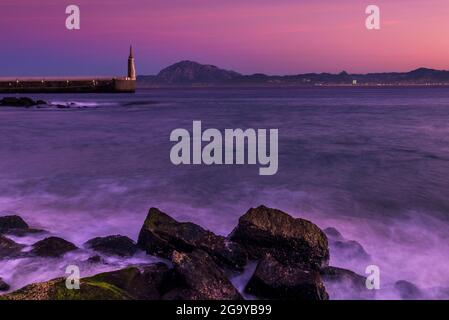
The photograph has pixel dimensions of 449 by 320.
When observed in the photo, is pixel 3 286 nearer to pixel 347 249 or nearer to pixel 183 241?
pixel 183 241

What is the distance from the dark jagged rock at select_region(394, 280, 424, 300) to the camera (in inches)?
248

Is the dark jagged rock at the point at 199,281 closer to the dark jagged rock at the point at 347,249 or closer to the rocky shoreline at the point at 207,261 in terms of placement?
the rocky shoreline at the point at 207,261

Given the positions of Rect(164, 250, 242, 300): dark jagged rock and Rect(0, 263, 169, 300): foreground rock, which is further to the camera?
Rect(164, 250, 242, 300): dark jagged rock

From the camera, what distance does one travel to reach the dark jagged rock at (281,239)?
651 centimetres

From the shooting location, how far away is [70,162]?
16.7 metres

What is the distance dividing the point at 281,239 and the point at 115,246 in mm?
2586

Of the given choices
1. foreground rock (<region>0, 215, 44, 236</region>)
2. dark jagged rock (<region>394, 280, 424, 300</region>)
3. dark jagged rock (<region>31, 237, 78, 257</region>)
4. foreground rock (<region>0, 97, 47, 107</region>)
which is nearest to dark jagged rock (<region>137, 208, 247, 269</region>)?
dark jagged rock (<region>31, 237, 78, 257</region>)

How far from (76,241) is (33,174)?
6.91 m

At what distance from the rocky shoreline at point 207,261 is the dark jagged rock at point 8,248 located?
1 centimetres

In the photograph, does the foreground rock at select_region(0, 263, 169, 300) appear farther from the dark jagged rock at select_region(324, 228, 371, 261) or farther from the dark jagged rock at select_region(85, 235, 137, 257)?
the dark jagged rock at select_region(324, 228, 371, 261)

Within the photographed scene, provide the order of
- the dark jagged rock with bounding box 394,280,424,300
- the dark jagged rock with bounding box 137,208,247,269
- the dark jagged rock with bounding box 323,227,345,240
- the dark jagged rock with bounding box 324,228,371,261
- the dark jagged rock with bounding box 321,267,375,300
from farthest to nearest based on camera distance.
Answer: the dark jagged rock with bounding box 323,227,345,240
the dark jagged rock with bounding box 324,228,371,261
the dark jagged rock with bounding box 137,208,247,269
the dark jagged rock with bounding box 394,280,424,300
the dark jagged rock with bounding box 321,267,375,300

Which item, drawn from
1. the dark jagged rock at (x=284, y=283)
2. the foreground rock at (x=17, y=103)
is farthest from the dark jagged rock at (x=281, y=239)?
the foreground rock at (x=17, y=103)

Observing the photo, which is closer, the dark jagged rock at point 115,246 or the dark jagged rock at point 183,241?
the dark jagged rock at point 183,241

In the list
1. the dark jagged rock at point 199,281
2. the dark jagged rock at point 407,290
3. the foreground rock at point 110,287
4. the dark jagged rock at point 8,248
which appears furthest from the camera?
the dark jagged rock at point 8,248
